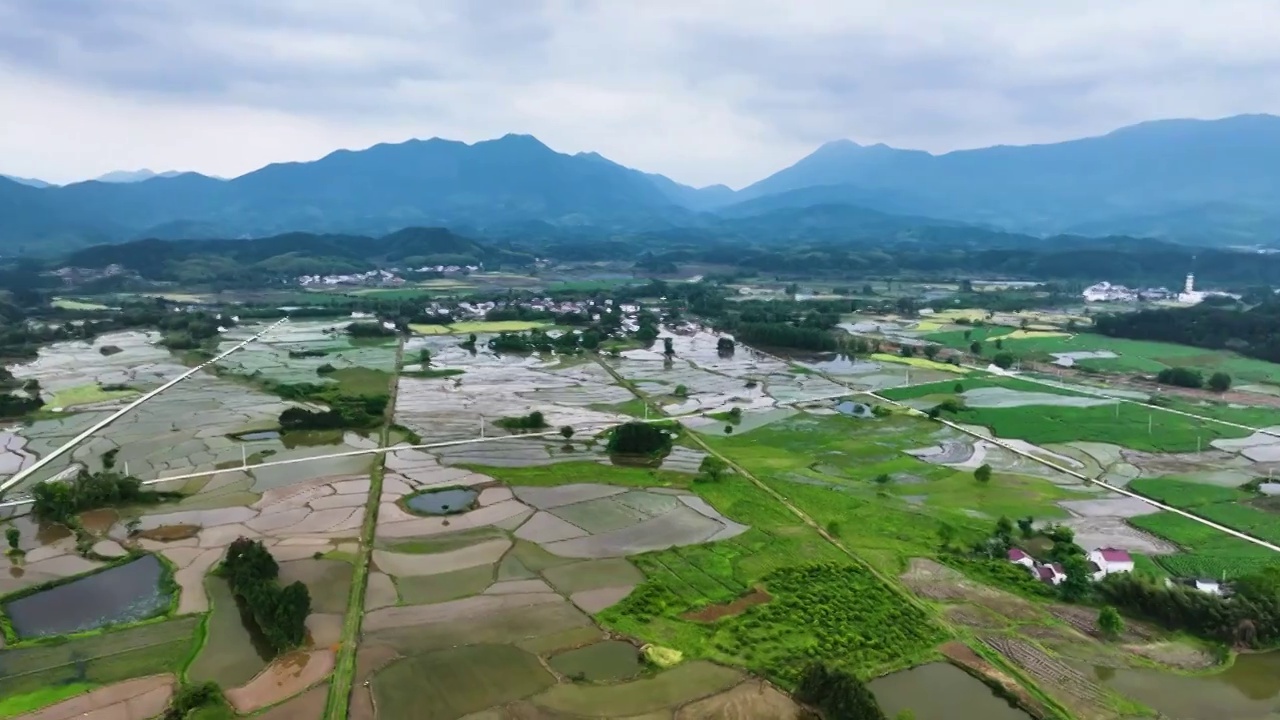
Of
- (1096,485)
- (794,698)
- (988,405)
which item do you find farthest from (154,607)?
(988,405)

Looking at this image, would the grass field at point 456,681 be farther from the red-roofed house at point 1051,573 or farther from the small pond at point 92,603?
the red-roofed house at point 1051,573

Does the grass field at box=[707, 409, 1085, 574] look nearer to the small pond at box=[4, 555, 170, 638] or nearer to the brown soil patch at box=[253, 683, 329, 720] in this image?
the brown soil patch at box=[253, 683, 329, 720]

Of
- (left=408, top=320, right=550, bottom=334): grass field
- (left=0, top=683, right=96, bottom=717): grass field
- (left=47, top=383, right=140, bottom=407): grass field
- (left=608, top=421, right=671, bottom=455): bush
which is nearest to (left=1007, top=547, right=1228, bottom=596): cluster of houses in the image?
(left=608, top=421, right=671, bottom=455): bush

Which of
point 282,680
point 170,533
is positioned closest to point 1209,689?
point 282,680

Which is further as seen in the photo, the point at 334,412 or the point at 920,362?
the point at 920,362

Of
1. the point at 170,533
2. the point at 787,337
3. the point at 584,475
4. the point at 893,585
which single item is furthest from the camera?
the point at 787,337

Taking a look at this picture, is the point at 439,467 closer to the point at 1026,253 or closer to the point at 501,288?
the point at 501,288

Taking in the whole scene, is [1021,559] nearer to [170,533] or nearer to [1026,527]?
[1026,527]

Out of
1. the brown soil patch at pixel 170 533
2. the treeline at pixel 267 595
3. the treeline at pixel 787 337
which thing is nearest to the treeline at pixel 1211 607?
the treeline at pixel 267 595
